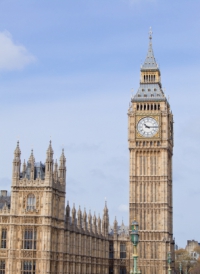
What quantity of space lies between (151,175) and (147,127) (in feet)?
28.6


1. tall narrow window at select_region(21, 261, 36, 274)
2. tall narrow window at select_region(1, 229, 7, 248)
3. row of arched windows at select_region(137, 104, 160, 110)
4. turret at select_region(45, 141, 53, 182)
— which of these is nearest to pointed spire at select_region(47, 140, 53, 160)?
turret at select_region(45, 141, 53, 182)

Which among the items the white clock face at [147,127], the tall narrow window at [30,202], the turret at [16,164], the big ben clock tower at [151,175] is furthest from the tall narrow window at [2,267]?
the white clock face at [147,127]

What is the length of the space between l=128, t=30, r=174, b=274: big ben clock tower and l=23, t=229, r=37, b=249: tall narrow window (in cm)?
3895

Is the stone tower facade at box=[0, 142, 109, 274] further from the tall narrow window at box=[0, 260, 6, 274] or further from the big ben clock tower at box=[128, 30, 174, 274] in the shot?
the big ben clock tower at box=[128, 30, 174, 274]

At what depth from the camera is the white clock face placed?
118 m

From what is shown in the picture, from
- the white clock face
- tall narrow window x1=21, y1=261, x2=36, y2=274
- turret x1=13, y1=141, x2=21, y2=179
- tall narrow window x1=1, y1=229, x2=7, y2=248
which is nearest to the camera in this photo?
tall narrow window x1=21, y1=261, x2=36, y2=274

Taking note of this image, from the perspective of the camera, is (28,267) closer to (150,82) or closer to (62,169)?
(62,169)

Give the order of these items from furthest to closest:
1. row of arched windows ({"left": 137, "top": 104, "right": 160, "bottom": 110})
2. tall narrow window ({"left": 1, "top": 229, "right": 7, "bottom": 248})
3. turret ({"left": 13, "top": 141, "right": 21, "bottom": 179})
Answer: row of arched windows ({"left": 137, "top": 104, "right": 160, "bottom": 110}) → turret ({"left": 13, "top": 141, "right": 21, "bottom": 179}) → tall narrow window ({"left": 1, "top": 229, "right": 7, "bottom": 248})

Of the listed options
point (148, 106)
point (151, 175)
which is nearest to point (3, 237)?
point (151, 175)

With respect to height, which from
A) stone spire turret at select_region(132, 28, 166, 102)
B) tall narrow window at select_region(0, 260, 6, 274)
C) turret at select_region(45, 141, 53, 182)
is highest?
stone spire turret at select_region(132, 28, 166, 102)

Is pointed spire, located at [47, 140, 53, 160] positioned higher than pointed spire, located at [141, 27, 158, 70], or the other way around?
pointed spire, located at [141, 27, 158, 70]

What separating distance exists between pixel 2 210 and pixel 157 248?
42754 mm

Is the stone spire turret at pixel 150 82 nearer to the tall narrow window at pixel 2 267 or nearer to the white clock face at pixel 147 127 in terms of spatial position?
the white clock face at pixel 147 127

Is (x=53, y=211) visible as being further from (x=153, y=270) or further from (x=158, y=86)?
(x=158, y=86)
